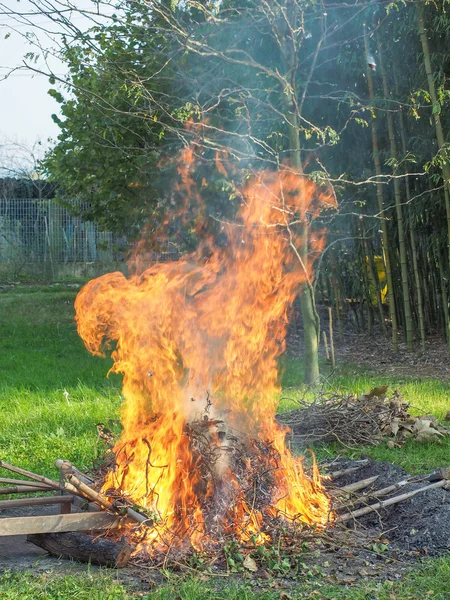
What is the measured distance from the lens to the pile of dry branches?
5836 millimetres

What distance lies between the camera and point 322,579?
131 inches

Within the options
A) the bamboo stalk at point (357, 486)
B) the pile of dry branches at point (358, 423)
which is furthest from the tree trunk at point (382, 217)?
the bamboo stalk at point (357, 486)

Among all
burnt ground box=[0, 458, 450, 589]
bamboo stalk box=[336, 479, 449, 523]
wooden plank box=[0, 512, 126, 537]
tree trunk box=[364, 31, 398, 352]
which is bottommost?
burnt ground box=[0, 458, 450, 589]

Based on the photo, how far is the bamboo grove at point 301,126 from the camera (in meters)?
7.75

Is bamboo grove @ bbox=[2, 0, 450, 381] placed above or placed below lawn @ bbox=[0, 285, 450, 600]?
above

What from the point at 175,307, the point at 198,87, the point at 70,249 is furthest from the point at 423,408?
the point at 70,249

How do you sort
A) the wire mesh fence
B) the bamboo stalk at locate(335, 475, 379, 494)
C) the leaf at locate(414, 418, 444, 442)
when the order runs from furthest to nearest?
the wire mesh fence → the leaf at locate(414, 418, 444, 442) → the bamboo stalk at locate(335, 475, 379, 494)

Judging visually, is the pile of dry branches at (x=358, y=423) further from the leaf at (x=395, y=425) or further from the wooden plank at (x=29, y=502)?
the wooden plank at (x=29, y=502)

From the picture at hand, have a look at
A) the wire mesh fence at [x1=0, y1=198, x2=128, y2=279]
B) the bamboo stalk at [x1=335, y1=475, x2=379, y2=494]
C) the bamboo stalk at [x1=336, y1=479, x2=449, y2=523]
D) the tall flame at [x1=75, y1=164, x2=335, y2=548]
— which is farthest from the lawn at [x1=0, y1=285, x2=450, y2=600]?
the wire mesh fence at [x1=0, y1=198, x2=128, y2=279]

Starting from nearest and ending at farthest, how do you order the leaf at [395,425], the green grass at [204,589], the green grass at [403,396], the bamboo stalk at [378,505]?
the green grass at [204,589] < the bamboo stalk at [378,505] < the green grass at [403,396] < the leaf at [395,425]

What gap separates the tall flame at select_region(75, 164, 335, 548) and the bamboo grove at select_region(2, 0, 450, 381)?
2.99 metres

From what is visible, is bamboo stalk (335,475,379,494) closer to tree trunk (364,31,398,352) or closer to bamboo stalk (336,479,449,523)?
bamboo stalk (336,479,449,523)

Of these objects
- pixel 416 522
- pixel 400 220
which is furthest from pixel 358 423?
pixel 400 220

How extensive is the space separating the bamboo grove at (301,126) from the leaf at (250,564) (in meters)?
4.47
